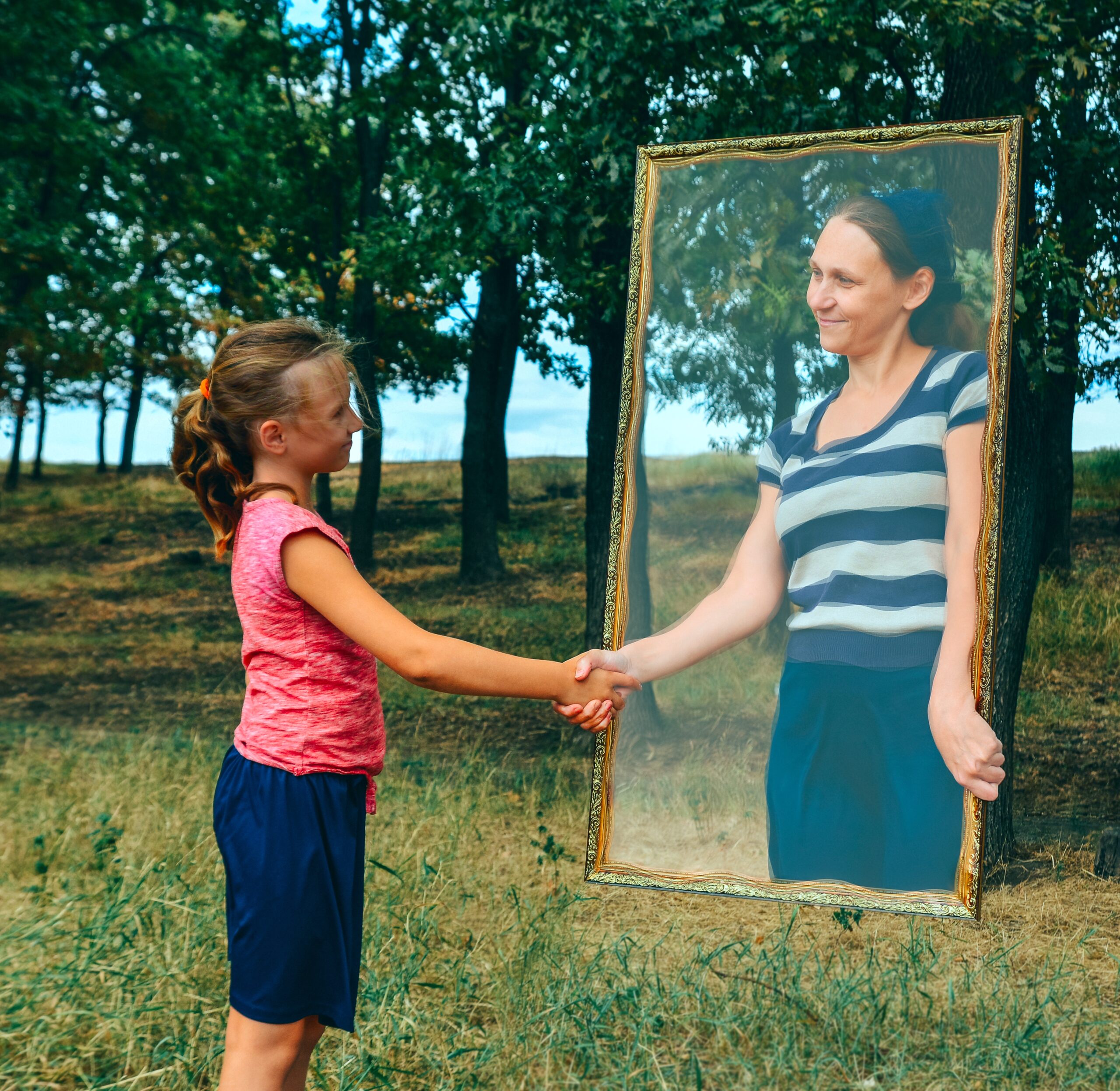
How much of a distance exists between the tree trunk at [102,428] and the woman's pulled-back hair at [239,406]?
58.0 feet

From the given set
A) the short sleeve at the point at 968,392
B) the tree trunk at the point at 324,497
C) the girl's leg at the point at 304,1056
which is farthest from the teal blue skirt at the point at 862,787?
the tree trunk at the point at 324,497

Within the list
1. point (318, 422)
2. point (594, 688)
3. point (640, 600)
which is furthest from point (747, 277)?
point (318, 422)

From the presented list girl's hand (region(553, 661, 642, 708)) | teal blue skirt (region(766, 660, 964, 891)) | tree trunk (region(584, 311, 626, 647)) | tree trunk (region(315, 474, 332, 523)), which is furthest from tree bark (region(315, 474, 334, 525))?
girl's hand (region(553, 661, 642, 708))

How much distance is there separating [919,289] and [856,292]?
6.5 inches

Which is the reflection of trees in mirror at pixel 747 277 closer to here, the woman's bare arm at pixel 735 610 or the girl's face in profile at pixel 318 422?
the woman's bare arm at pixel 735 610

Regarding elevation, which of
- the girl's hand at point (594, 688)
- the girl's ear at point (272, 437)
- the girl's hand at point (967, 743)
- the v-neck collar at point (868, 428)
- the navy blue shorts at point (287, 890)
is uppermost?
the v-neck collar at point (868, 428)

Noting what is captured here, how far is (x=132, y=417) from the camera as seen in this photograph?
18.7 meters

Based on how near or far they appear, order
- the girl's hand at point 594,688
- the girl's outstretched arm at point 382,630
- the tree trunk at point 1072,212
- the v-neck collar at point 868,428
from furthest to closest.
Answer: the tree trunk at point 1072,212 → the v-neck collar at point 868,428 → the girl's hand at point 594,688 → the girl's outstretched arm at point 382,630

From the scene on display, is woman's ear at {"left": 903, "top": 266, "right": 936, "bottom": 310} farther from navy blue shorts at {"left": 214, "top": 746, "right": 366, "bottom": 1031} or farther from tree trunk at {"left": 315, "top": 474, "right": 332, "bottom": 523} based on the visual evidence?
tree trunk at {"left": 315, "top": 474, "right": 332, "bottom": 523}

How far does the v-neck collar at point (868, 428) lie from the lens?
2604mm

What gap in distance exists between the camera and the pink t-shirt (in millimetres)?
1849

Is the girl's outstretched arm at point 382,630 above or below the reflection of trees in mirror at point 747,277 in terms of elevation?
below

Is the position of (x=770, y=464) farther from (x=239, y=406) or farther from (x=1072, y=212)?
(x=1072, y=212)

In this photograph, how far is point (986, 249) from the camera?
2.63 metres
